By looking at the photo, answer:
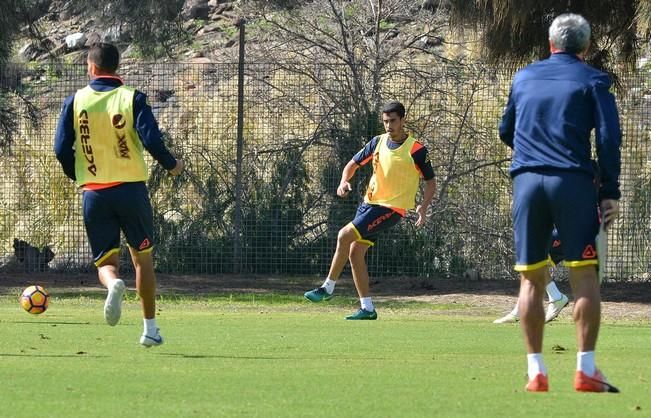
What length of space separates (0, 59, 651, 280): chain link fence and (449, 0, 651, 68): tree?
190 centimetres

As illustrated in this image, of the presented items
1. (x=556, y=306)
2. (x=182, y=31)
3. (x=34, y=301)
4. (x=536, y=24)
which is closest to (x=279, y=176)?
(x=182, y=31)

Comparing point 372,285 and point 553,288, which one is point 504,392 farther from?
point 372,285

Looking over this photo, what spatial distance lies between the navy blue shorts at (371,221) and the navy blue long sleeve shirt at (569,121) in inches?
255

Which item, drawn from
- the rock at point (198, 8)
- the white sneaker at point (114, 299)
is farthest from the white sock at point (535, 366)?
the rock at point (198, 8)

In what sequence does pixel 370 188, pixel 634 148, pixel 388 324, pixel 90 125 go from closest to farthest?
pixel 90 125 → pixel 388 324 → pixel 370 188 → pixel 634 148

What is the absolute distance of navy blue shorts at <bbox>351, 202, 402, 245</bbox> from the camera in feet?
45.5

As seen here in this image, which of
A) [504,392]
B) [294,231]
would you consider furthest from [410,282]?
[504,392]

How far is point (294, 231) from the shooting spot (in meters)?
20.1

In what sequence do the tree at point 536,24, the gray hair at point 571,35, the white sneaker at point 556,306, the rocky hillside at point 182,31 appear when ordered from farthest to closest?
1. the rocky hillside at point 182,31
2. the tree at point 536,24
3. the white sneaker at point 556,306
4. the gray hair at point 571,35

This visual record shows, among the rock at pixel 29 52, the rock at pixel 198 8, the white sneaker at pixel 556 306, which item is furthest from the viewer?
the rock at pixel 198 8

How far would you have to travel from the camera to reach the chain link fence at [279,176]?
64.6 ft

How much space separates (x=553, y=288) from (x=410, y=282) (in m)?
6.47

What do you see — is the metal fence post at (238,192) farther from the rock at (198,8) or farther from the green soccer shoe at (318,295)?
the rock at (198,8)

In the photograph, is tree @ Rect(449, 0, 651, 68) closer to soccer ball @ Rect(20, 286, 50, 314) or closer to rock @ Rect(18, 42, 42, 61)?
soccer ball @ Rect(20, 286, 50, 314)
